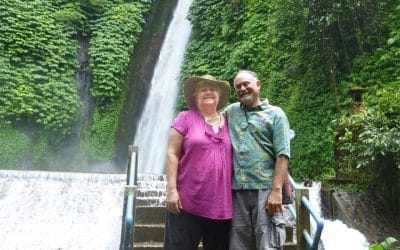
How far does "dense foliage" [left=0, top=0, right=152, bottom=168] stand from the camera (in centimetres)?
1246

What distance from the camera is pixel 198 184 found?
2.71 m

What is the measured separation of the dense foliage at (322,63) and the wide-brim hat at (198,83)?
3.95 metres

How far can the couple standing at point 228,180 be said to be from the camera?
2701 millimetres

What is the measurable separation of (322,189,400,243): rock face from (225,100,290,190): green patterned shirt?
376cm

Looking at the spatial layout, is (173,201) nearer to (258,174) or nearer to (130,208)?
(258,174)

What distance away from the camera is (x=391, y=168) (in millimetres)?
6281

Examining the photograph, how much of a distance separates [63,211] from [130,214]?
362 centimetres

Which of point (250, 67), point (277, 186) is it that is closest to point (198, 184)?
point (277, 186)

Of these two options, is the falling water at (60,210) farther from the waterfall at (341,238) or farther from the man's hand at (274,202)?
the man's hand at (274,202)

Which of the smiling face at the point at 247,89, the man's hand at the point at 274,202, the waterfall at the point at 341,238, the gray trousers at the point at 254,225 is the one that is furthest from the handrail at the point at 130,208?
the waterfall at the point at 341,238

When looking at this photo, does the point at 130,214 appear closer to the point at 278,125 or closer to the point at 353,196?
the point at 278,125

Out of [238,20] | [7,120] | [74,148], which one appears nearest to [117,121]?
[74,148]

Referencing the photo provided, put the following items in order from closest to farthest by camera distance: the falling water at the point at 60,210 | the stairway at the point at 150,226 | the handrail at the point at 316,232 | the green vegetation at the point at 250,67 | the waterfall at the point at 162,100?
the handrail at the point at 316,232, the stairway at the point at 150,226, the falling water at the point at 60,210, the green vegetation at the point at 250,67, the waterfall at the point at 162,100

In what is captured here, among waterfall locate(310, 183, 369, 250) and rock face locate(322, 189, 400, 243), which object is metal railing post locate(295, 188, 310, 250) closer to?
waterfall locate(310, 183, 369, 250)
